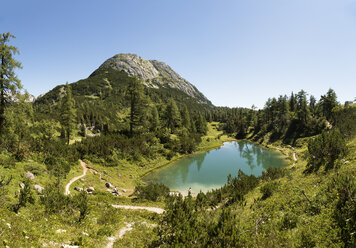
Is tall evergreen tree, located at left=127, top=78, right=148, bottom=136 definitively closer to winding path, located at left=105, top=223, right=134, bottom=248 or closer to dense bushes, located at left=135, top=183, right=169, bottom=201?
dense bushes, located at left=135, top=183, right=169, bottom=201

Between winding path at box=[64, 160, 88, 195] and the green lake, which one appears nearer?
winding path at box=[64, 160, 88, 195]

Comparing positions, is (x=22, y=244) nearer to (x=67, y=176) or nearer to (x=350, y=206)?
(x=350, y=206)

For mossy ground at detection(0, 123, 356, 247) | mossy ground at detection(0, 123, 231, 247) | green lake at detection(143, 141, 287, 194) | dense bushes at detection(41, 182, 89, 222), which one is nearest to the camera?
mossy ground at detection(0, 123, 356, 247)

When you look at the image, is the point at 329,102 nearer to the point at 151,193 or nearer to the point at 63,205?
the point at 151,193

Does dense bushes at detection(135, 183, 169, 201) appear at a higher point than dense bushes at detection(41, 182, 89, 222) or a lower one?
lower

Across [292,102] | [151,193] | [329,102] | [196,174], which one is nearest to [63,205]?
[151,193]

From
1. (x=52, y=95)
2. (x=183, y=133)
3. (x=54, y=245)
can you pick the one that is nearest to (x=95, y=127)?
(x=183, y=133)

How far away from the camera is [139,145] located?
38.8 metres

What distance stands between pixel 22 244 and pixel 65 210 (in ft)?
17.7

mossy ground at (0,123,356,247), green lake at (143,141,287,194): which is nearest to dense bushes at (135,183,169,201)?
mossy ground at (0,123,356,247)

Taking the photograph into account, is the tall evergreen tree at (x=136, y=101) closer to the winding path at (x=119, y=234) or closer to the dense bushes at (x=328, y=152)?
the winding path at (x=119, y=234)

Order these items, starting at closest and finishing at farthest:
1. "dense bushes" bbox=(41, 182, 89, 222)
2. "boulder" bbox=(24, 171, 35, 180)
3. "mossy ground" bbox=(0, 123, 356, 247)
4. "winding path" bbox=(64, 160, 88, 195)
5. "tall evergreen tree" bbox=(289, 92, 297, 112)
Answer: "mossy ground" bbox=(0, 123, 356, 247) < "dense bushes" bbox=(41, 182, 89, 222) < "boulder" bbox=(24, 171, 35, 180) < "winding path" bbox=(64, 160, 88, 195) < "tall evergreen tree" bbox=(289, 92, 297, 112)

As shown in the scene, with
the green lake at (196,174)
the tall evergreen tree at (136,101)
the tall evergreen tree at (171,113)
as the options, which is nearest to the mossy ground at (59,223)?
the green lake at (196,174)

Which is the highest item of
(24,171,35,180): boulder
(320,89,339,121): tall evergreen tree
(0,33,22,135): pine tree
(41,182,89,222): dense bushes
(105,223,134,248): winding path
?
(320,89,339,121): tall evergreen tree
